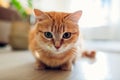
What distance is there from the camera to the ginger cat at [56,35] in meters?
0.71

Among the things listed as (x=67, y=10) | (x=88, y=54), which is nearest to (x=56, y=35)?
(x=67, y=10)

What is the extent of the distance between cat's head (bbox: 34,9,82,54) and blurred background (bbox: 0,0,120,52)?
27 millimetres

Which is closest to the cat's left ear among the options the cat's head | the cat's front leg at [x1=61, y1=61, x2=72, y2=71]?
the cat's head

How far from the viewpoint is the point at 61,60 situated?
788 mm

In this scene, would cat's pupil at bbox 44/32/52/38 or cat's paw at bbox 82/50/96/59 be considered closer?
cat's pupil at bbox 44/32/52/38

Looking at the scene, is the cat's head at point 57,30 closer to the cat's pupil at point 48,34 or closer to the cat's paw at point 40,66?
the cat's pupil at point 48,34

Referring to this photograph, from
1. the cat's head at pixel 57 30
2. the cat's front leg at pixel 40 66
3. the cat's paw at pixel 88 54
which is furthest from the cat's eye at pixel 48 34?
the cat's paw at pixel 88 54

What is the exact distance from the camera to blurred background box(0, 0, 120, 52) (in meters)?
0.75

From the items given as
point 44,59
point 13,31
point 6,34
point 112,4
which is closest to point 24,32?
point 13,31

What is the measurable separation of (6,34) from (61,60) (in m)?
1.46

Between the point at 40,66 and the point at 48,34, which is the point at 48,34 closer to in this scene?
the point at 48,34

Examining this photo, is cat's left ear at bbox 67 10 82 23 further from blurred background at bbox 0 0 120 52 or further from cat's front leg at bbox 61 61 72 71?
cat's front leg at bbox 61 61 72 71

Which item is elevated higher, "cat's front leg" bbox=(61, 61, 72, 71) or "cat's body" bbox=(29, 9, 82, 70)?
"cat's body" bbox=(29, 9, 82, 70)

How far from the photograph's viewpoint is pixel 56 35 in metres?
0.70
